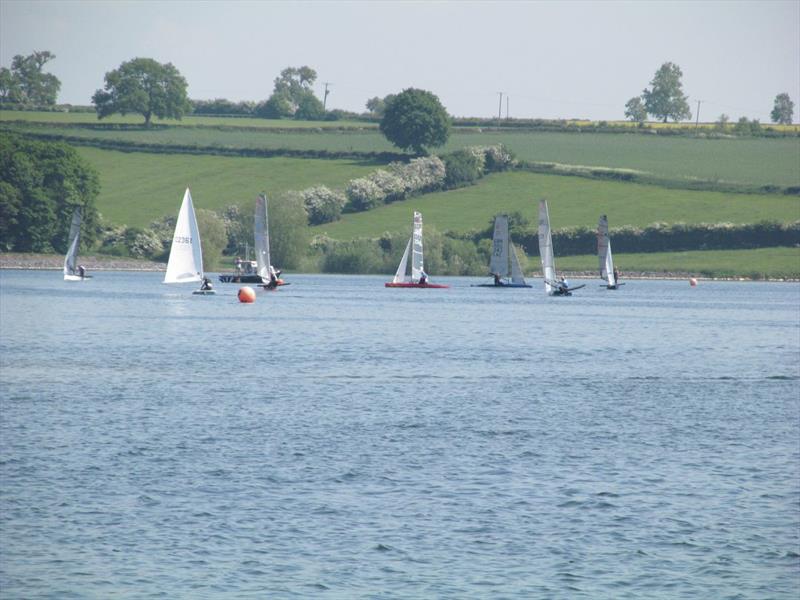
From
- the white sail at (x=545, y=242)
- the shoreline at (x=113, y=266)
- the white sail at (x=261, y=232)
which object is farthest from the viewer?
the shoreline at (x=113, y=266)

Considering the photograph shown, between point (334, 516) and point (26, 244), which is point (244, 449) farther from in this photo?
point (26, 244)

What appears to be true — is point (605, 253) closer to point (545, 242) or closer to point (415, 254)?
point (545, 242)

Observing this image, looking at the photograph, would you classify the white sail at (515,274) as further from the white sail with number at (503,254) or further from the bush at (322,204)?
the bush at (322,204)

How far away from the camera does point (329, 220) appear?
188000mm

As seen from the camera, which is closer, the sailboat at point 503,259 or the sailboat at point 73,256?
the sailboat at point 503,259

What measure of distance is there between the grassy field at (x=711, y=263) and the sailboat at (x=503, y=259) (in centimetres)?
2849

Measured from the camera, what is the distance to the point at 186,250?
111562mm

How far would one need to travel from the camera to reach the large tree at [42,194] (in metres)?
166

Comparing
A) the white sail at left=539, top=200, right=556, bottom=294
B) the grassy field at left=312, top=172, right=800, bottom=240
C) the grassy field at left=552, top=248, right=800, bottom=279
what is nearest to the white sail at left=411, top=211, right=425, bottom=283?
the white sail at left=539, top=200, right=556, bottom=294

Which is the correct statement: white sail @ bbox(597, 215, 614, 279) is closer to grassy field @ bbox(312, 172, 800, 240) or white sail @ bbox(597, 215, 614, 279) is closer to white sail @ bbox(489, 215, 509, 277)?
white sail @ bbox(489, 215, 509, 277)

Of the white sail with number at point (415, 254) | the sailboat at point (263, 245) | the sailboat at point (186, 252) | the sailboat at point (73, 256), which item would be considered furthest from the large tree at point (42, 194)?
the sailboat at point (186, 252)

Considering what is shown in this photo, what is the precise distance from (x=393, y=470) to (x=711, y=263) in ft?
477

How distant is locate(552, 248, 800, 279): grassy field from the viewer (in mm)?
165250

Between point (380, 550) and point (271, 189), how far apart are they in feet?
574
